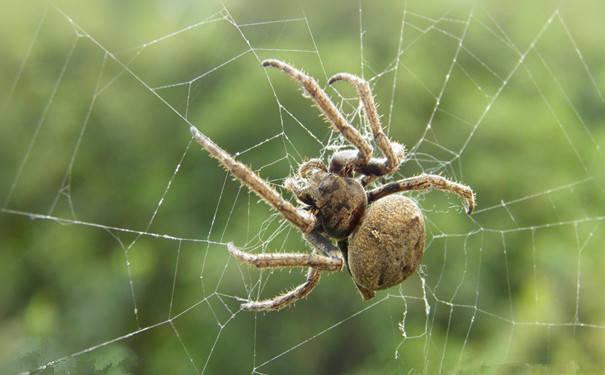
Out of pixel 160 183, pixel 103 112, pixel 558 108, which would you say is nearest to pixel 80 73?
pixel 103 112

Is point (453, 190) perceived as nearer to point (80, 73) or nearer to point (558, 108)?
point (80, 73)

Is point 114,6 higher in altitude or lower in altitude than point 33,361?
lower

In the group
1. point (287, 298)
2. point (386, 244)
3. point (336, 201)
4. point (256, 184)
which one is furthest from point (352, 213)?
point (256, 184)

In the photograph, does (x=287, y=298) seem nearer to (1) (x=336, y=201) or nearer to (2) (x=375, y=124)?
(1) (x=336, y=201)

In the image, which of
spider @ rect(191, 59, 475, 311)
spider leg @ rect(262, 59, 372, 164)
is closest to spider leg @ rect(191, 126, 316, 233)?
spider @ rect(191, 59, 475, 311)

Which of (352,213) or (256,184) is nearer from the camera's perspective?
(256,184)

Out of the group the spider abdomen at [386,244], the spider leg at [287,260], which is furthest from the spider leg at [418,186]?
the spider leg at [287,260]

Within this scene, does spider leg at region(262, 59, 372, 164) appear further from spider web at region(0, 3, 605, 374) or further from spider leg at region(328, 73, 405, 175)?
spider web at region(0, 3, 605, 374)
